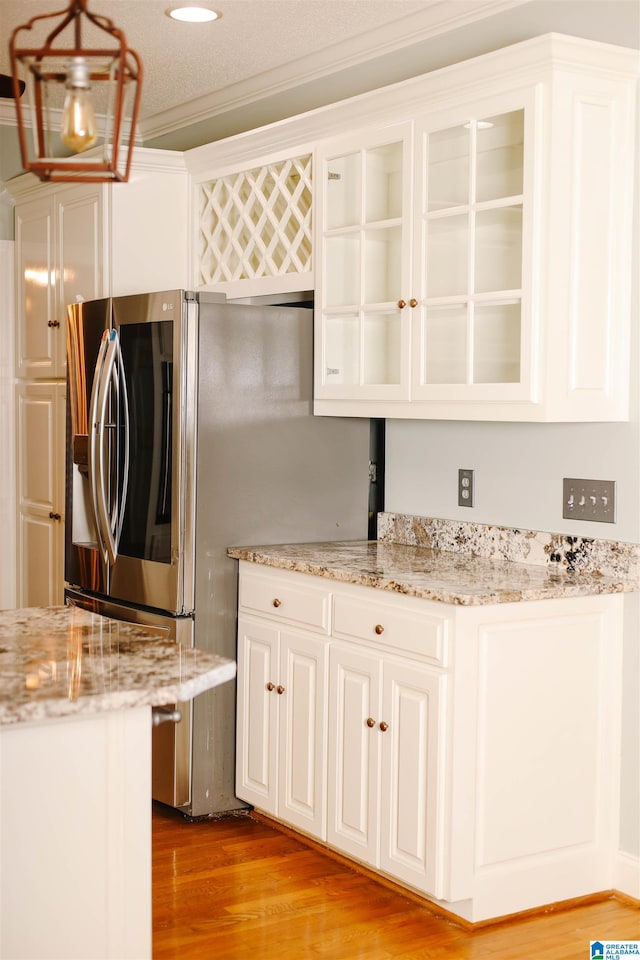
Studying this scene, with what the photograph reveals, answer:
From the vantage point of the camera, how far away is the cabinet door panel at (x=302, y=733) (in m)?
3.18

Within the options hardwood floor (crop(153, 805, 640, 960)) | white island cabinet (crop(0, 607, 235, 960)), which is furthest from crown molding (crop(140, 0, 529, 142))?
hardwood floor (crop(153, 805, 640, 960))

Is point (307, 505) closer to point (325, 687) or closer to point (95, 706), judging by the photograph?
point (325, 687)

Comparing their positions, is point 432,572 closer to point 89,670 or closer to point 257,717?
point 257,717

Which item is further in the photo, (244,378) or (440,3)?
(244,378)

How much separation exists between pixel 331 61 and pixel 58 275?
4.68ft

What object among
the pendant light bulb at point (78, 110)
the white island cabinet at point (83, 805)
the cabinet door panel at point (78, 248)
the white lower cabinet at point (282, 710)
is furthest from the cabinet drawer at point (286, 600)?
the pendant light bulb at point (78, 110)

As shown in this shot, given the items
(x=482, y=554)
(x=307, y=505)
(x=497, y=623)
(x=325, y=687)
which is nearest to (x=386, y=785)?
(x=325, y=687)

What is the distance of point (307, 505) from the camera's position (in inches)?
145

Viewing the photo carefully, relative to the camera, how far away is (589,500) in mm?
3000

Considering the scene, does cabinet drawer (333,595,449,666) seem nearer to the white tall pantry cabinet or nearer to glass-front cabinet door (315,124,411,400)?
glass-front cabinet door (315,124,411,400)

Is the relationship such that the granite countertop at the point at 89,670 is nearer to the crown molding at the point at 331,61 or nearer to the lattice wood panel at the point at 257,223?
the lattice wood panel at the point at 257,223

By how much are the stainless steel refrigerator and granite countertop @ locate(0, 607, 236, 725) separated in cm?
124

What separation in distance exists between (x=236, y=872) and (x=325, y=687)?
1.92ft

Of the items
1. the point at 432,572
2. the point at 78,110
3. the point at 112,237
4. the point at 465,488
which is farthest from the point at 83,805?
the point at 112,237
